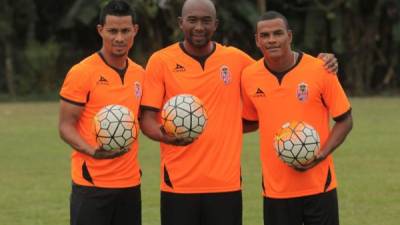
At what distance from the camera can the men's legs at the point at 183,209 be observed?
22.5ft

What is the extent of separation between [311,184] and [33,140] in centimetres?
1382

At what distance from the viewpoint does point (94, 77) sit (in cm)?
679

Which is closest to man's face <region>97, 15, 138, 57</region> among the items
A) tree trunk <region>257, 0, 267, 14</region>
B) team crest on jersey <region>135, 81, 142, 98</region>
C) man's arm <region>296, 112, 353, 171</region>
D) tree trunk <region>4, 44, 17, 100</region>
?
team crest on jersey <region>135, 81, 142, 98</region>

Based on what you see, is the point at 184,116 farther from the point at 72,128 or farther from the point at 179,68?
the point at 72,128

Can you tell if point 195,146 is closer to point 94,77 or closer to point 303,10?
point 94,77

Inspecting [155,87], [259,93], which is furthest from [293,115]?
[155,87]

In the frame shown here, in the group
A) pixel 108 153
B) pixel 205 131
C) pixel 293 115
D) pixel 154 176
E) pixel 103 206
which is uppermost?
pixel 293 115

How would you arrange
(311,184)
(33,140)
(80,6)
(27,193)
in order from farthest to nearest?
(80,6), (33,140), (27,193), (311,184)

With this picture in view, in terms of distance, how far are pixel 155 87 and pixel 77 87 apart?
0.64 meters

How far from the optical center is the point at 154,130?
676cm

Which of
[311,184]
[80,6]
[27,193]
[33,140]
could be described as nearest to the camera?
[311,184]

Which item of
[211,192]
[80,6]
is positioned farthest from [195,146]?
[80,6]

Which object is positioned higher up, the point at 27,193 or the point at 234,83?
the point at 234,83

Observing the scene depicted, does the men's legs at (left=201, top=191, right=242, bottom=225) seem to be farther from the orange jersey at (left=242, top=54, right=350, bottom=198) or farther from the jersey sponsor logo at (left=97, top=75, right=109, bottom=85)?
the jersey sponsor logo at (left=97, top=75, right=109, bottom=85)
